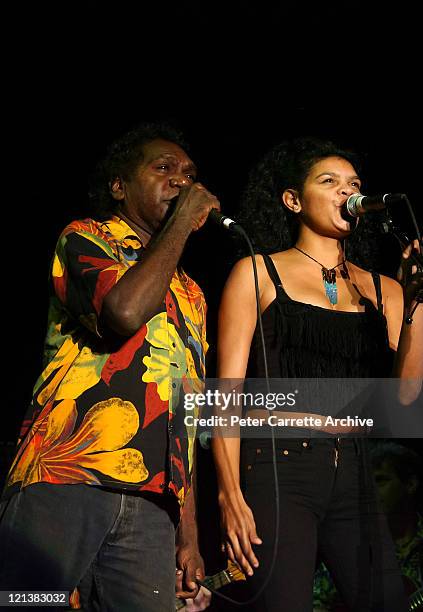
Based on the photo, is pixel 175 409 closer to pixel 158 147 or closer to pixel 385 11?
pixel 158 147

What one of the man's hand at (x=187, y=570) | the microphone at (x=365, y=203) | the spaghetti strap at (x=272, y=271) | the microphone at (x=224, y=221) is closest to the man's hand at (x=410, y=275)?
the microphone at (x=365, y=203)

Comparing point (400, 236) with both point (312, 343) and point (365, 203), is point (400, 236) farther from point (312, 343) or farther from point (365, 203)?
point (312, 343)

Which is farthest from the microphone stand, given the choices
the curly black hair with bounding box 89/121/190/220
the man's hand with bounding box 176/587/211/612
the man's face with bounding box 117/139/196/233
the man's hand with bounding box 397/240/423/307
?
the man's hand with bounding box 176/587/211/612

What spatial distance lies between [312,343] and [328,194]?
546 millimetres

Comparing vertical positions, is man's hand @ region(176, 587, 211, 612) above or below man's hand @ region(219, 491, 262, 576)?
below

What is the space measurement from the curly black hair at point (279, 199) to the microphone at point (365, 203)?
0.23m

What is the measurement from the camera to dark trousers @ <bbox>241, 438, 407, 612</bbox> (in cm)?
209

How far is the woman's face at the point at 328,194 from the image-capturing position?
8.45 ft

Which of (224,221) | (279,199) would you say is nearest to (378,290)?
(279,199)

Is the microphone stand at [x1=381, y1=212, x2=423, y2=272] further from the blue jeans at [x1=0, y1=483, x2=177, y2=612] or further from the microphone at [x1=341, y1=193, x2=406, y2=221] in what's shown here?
the blue jeans at [x1=0, y1=483, x2=177, y2=612]

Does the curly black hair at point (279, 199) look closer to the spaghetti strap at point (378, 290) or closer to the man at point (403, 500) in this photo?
the spaghetti strap at point (378, 290)

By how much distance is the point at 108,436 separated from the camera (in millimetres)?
1801

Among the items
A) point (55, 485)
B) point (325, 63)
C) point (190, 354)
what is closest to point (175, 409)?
point (190, 354)

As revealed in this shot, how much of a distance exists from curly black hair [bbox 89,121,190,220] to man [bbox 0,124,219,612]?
43 cm
